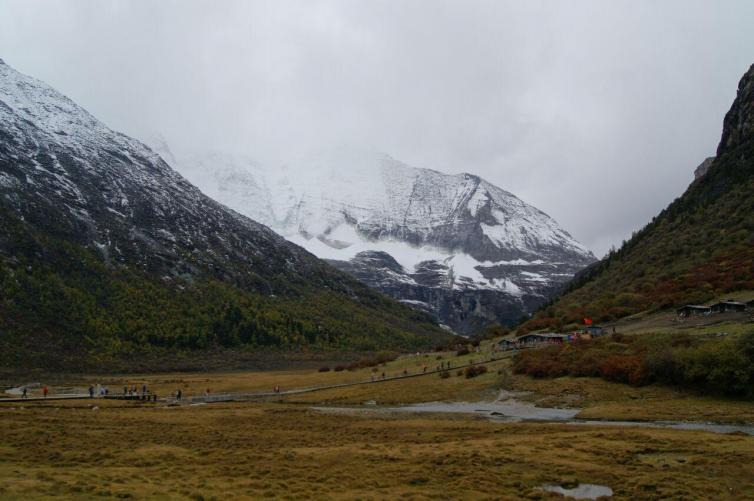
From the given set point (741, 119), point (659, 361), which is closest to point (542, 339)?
point (659, 361)

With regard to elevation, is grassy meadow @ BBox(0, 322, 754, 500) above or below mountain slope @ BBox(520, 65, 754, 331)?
below

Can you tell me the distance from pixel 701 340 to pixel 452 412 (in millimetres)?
28042

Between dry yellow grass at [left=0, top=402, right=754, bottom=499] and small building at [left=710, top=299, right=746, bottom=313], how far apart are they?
1840 inches

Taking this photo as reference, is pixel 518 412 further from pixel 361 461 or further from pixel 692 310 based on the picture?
pixel 692 310

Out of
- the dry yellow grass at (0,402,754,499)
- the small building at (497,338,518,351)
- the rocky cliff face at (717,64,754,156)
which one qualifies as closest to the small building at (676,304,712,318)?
the small building at (497,338,518,351)

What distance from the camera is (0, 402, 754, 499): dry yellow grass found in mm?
23328

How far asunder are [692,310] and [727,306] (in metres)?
4.73

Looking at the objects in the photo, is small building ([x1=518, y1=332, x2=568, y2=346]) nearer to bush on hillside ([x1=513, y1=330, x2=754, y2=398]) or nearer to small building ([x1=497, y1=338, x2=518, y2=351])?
small building ([x1=497, y1=338, x2=518, y2=351])

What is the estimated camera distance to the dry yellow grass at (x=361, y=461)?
2333 centimetres

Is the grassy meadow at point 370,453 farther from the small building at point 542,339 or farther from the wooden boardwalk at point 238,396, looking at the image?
the small building at point 542,339

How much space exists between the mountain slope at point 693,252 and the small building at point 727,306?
592 centimetres

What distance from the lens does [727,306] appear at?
75.0 m

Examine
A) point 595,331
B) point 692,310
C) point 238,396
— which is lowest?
point 238,396

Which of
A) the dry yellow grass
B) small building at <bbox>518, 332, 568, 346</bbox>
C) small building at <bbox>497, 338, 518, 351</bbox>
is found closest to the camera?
the dry yellow grass
